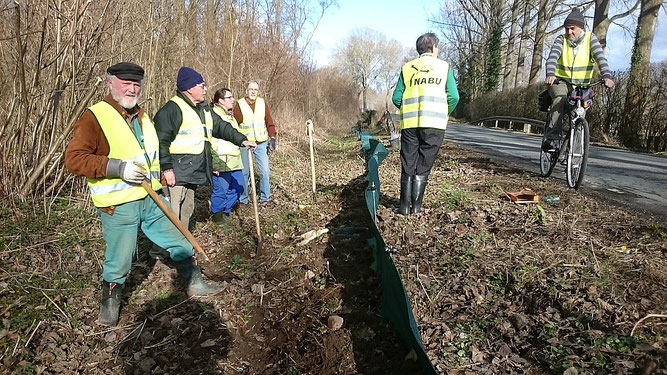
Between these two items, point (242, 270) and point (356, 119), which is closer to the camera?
point (242, 270)

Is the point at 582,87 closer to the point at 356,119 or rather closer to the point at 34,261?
the point at 34,261

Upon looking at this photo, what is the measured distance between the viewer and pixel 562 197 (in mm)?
4996

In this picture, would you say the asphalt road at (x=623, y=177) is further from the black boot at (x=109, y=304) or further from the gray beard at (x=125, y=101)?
the black boot at (x=109, y=304)

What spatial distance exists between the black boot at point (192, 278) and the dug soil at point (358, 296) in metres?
0.10

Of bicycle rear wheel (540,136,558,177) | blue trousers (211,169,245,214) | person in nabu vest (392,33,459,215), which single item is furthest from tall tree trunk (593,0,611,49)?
blue trousers (211,169,245,214)

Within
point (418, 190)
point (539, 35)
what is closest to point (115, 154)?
point (418, 190)

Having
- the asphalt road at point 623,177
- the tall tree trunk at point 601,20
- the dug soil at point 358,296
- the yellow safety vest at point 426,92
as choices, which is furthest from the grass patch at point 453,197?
the tall tree trunk at point 601,20

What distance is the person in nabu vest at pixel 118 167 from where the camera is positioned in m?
2.85

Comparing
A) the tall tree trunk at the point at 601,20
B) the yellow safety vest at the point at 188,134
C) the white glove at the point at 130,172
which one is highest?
the tall tree trunk at the point at 601,20

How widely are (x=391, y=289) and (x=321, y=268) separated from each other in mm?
1385

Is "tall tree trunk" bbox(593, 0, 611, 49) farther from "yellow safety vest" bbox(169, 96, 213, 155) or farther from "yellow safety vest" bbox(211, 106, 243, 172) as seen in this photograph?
"yellow safety vest" bbox(169, 96, 213, 155)

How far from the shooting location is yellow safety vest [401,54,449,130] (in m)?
4.28

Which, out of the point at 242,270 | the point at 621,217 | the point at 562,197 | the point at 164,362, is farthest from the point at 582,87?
the point at 164,362

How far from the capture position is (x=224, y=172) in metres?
5.78
